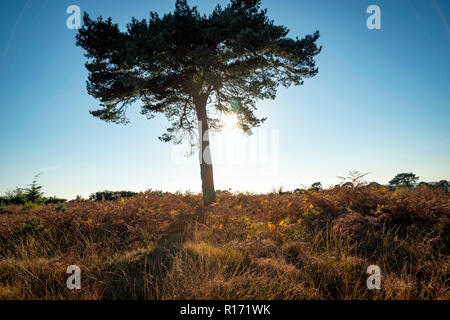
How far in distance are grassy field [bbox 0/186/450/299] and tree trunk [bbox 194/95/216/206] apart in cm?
360

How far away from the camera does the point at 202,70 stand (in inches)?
340

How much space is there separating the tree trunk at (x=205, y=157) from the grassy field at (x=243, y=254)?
360 cm

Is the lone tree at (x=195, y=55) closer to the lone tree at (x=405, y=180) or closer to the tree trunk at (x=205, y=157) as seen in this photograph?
the tree trunk at (x=205, y=157)

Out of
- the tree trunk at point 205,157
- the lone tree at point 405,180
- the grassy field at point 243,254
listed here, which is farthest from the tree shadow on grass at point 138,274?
the lone tree at point 405,180

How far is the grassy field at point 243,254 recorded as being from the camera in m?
2.74

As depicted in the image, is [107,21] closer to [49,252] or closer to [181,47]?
[181,47]

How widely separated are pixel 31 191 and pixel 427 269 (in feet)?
57.7

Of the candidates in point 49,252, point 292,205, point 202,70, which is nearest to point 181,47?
point 202,70

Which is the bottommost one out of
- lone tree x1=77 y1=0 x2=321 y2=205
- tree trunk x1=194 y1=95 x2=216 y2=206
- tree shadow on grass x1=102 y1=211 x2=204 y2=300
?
tree shadow on grass x1=102 y1=211 x2=204 y2=300

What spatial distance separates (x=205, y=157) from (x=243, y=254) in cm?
744

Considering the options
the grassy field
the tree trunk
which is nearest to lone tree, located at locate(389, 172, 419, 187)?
the grassy field

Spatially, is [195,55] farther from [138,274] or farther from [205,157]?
[138,274]

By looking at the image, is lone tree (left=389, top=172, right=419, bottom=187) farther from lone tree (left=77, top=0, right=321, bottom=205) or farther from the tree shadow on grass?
the tree shadow on grass

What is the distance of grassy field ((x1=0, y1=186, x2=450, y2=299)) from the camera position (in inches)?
108
